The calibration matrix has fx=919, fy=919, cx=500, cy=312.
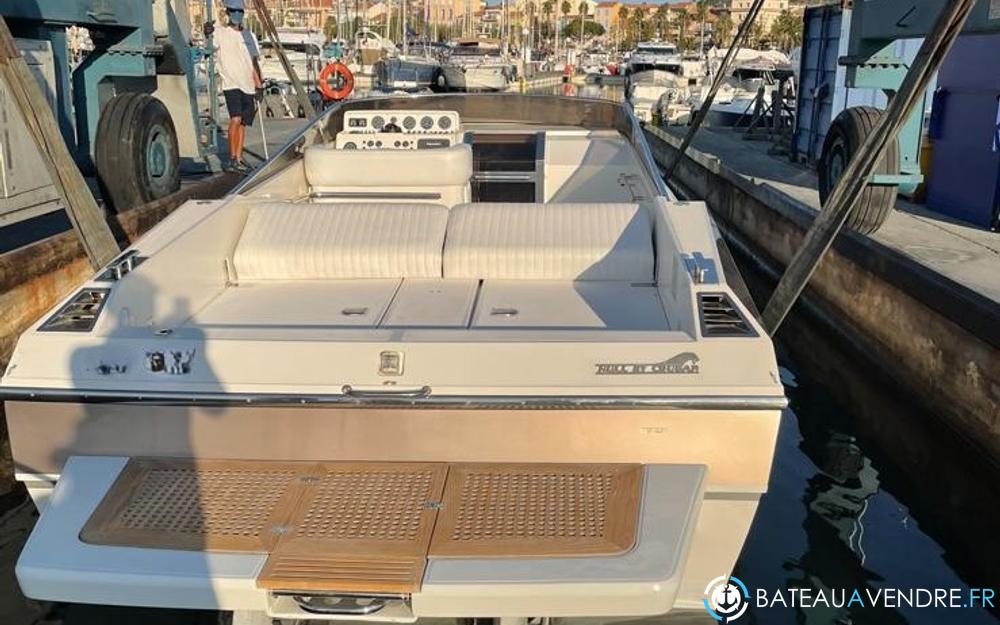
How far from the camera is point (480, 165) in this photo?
6812 millimetres

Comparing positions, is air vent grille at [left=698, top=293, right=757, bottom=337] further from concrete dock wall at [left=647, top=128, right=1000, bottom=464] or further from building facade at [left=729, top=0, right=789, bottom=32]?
building facade at [left=729, top=0, right=789, bottom=32]

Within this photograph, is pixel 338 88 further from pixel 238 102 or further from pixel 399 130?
pixel 399 130

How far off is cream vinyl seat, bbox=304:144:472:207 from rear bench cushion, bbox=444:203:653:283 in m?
0.95

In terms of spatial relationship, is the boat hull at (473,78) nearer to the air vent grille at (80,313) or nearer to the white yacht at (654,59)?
the white yacht at (654,59)

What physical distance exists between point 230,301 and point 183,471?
1.23 metres

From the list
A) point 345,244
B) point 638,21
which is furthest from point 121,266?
point 638,21

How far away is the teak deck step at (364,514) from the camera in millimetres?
2668

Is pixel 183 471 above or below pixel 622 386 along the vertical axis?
below

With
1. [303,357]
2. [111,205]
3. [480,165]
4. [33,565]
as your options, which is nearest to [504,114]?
[480,165]

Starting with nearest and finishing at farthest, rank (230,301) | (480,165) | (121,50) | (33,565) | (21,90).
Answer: (33,565), (21,90), (230,301), (480,165), (121,50)

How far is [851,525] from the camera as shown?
4.45 meters

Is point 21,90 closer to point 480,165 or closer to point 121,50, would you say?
point 480,165

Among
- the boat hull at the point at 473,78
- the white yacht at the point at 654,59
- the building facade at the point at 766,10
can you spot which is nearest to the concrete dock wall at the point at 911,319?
the boat hull at the point at 473,78

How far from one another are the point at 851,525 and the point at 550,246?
6.52 ft
